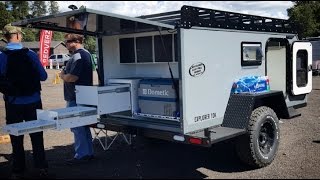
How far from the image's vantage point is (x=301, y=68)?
7262 millimetres

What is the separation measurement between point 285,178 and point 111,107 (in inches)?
105

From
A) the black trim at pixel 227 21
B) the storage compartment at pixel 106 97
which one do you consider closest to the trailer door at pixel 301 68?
the black trim at pixel 227 21

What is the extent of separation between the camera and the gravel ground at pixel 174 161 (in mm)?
5493

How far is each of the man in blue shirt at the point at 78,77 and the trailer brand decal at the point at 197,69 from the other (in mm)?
2027

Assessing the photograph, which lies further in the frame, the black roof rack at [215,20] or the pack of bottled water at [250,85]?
the pack of bottled water at [250,85]

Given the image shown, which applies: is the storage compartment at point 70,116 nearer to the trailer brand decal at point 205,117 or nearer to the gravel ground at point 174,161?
the gravel ground at point 174,161

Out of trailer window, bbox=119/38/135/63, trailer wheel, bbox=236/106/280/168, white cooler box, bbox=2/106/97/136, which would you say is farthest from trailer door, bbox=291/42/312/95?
white cooler box, bbox=2/106/97/136

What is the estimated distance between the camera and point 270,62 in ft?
21.8

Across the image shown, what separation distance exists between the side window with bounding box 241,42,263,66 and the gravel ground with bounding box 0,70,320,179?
157 cm

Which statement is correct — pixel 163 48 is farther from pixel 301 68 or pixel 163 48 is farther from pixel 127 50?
pixel 301 68

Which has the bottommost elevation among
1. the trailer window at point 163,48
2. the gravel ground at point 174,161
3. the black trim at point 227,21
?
the gravel ground at point 174,161

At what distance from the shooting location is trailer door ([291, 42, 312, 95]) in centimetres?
695

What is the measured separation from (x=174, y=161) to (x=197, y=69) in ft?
6.60

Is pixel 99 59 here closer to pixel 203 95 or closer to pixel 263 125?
pixel 203 95
